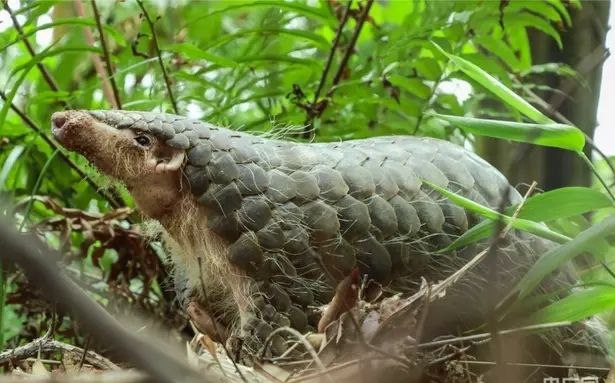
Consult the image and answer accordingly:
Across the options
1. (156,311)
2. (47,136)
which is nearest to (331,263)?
(156,311)

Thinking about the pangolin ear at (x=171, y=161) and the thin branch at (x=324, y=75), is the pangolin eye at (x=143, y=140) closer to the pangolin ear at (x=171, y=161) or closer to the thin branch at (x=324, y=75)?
the pangolin ear at (x=171, y=161)

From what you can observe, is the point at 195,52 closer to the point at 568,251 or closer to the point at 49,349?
the point at 49,349

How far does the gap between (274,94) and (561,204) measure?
72cm

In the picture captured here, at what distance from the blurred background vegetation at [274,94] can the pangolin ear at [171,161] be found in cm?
27

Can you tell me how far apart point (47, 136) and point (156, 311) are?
1.15 feet

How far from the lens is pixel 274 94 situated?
4.62 feet

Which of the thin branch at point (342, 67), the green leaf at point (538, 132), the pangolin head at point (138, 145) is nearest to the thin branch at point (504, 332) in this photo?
the green leaf at point (538, 132)

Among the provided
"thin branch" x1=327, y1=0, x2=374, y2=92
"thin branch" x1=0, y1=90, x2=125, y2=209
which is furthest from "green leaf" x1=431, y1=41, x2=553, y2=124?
"thin branch" x1=0, y1=90, x2=125, y2=209

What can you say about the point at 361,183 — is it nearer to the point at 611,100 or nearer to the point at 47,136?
the point at 611,100

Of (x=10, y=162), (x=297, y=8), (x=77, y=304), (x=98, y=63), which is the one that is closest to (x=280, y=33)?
(x=297, y=8)

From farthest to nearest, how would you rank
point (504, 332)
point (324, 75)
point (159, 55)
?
point (324, 75)
point (159, 55)
point (504, 332)

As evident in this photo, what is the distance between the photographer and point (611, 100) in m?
0.66

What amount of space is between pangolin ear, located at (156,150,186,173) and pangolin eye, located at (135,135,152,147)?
2 cm

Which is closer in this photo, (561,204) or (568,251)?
(568,251)
